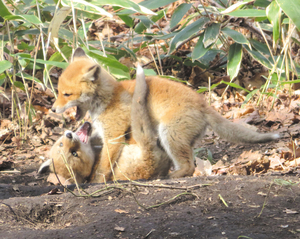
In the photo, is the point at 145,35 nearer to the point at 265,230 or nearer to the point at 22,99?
the point at 22,99

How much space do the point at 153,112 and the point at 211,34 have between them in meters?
2.24

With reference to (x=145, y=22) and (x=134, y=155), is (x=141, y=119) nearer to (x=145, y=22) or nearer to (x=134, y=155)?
(x=134, y=155)

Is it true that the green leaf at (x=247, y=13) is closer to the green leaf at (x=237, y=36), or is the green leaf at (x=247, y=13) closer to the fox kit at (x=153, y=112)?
the green leaf at (x=237, y=36)

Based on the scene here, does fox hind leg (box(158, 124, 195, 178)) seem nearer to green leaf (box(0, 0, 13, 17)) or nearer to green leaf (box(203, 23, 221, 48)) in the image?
green leaf (box(203, 23, 221, 48))

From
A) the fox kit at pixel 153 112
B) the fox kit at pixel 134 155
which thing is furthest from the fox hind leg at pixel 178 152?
the fox kit at pixel 134 155

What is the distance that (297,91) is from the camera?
6.41m

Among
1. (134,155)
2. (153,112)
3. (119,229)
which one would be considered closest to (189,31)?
(153,112)

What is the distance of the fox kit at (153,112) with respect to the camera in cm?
416

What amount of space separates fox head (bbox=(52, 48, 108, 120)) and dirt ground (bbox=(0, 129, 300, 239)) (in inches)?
53.6

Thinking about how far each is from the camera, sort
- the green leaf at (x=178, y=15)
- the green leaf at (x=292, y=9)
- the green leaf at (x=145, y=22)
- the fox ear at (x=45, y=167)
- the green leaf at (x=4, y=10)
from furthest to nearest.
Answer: the green leaf at (x=145, y=22) → the green leaf at (x=178, y=15) → the green leaf at (x=4, y=10) → the fox ear at (x=45, y=167) → the green leaf at (x=292, y=9)

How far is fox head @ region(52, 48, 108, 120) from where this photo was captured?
14.6ft

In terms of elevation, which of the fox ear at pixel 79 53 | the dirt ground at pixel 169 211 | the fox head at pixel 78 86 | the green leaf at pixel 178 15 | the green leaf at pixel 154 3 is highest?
the green leaf at pixel 154 3

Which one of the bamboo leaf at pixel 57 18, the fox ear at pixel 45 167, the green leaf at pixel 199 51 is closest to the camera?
the fox ear at pixel 45 167

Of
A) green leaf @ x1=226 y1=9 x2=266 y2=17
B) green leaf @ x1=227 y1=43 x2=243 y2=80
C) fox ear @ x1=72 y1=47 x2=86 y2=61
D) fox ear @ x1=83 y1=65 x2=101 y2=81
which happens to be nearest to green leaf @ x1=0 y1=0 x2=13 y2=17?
fox ear @ x1=72 y1=47 x2=86 y2=61
